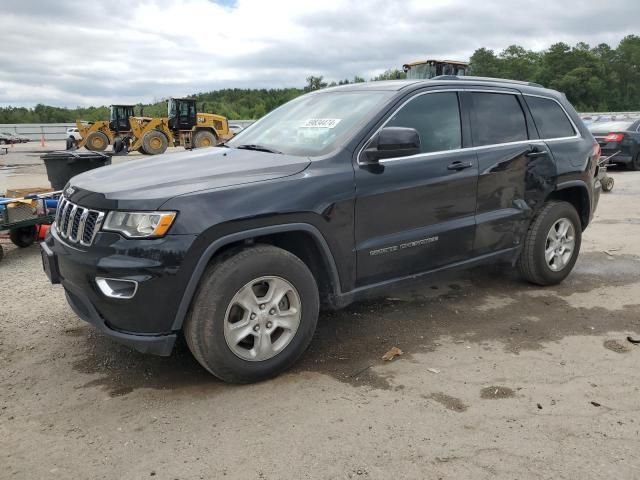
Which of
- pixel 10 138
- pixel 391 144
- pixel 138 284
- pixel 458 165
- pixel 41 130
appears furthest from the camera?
pixel 41 130

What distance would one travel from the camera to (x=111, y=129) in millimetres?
25266

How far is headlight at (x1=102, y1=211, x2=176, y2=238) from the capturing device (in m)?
2.96

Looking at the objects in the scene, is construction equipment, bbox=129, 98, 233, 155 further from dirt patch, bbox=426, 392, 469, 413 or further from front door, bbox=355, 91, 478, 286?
dirt patch, bbox=426, 392, 469, 413

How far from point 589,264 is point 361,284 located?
3.54 meters

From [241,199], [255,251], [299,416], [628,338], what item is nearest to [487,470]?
[299,416]

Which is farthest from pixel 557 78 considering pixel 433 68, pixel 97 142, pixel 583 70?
pixel 97 142

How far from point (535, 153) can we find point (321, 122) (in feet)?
6.43

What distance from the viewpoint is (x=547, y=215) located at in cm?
489

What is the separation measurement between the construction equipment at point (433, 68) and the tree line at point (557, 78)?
41543 mm

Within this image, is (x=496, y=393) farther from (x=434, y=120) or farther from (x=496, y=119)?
(x=496, y=119)

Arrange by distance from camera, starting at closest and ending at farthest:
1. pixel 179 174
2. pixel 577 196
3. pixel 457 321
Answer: pixel 179 174 < pixel 457 321 < pixel 577 196

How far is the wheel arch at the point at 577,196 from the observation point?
5.06 metres

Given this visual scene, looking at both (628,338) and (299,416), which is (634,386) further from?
(299,416)

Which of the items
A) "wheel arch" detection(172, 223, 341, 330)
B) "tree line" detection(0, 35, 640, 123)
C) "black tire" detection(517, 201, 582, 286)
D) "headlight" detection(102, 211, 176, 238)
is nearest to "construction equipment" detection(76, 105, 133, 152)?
"black tire" detection(517, 201, 582, 286)
